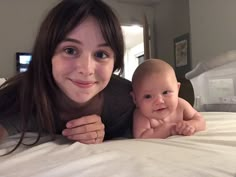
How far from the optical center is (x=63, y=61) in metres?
0.66

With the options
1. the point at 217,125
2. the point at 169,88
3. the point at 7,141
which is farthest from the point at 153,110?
the point at 7,141

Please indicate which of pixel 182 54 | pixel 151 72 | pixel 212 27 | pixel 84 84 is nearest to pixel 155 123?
pixel 151 72

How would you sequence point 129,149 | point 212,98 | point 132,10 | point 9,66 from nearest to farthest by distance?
point 129,149
point 212,98
point 9,66
point 132,10

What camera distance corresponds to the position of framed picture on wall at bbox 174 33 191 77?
3009mm

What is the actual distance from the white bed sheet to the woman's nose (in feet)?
0.49

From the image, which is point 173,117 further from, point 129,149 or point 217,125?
point 129,149

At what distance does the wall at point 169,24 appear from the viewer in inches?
127

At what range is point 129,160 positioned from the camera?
48 cm

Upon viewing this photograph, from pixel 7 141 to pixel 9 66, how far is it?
2.66m

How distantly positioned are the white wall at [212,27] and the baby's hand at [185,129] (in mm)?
1499

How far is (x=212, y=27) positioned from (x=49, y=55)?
76.0 inches

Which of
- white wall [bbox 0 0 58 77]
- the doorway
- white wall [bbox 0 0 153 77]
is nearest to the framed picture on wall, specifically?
white wall [bbox 0 0 153 77]

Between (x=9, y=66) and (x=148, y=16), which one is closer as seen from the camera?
(x=9, y=66)

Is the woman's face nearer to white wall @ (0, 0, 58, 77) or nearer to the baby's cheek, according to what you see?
the baby's cheek
